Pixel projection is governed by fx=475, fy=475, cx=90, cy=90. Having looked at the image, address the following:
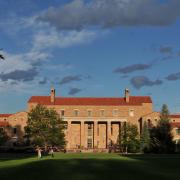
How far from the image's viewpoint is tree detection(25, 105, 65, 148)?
319 feet

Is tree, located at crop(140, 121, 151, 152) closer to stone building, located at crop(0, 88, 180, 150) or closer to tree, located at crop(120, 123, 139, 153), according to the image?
tree, located at crop(120, 123, 139, 153)

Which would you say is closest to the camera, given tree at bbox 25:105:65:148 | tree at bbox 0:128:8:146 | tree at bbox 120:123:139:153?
tree at bbox 25:105:65:148

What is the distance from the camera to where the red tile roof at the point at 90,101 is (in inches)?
5098

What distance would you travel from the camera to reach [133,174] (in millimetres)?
28812

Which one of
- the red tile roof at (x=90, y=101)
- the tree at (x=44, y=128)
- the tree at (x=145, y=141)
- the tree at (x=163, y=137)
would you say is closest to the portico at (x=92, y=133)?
the red tile roof at (x=90, y=101)

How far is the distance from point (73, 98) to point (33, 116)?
114 ft

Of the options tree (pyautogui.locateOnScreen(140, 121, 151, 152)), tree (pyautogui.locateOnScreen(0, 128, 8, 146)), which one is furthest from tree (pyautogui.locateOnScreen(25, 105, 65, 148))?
tree (pyautogui.locateOnScreen(140, 121, 151, 152))

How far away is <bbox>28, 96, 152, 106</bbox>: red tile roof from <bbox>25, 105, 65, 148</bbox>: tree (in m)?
29.8

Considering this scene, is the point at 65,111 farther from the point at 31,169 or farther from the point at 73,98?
the point at 31,169

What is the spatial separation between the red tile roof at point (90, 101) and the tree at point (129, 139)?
2097 centimetres

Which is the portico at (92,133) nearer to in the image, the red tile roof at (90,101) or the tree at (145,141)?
the red tile roof at (90,101)

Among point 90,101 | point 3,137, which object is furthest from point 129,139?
point 3,137

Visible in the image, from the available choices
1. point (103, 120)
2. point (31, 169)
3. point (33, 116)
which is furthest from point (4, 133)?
point (31, 169)

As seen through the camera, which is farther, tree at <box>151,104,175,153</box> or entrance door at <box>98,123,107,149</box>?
entrance door at <box>98,123,107,149</box>
